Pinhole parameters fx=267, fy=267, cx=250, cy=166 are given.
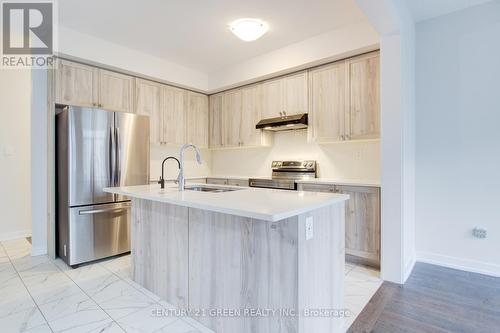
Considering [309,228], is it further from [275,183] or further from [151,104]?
[151,104]

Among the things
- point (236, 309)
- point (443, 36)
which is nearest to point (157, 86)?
point (236, 309)

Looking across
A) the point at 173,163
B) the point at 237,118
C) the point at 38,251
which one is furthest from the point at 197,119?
the point at 38,251

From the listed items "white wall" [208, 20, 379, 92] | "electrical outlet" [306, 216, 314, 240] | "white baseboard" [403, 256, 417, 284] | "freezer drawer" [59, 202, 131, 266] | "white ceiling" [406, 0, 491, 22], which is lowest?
"white baseboard" [403, 256, 417, 284]

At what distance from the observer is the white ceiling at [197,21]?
2.58 meters

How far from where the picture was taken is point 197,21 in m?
2.89

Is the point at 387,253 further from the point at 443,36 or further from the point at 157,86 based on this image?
the point at 157,86

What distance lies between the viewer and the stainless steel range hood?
3521mm

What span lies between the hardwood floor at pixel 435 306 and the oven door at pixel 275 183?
1457 millimetres

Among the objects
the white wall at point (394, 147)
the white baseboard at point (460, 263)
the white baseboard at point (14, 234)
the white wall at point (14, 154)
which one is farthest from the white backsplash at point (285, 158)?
the white baseboard at point (14, 234)

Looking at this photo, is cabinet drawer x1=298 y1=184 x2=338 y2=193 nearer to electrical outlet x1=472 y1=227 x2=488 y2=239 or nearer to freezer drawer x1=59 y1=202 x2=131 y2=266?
electrical outlet x1=472 y1=227 x2=488 y2=239

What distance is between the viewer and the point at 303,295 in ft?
4.70

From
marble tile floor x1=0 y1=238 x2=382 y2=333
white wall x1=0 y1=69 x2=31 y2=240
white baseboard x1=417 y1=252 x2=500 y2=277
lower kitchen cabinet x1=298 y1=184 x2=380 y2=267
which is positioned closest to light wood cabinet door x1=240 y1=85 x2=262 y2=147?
lower kitchen cabinet x1=298 y1=184 x2=380 y2=267

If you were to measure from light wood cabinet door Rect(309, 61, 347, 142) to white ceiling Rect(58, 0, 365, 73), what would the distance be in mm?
481

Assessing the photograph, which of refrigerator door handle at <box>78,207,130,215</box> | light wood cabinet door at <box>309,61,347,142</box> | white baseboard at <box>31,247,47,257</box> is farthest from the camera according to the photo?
light wood cabinet door at <box>309,61,347,142</box>
